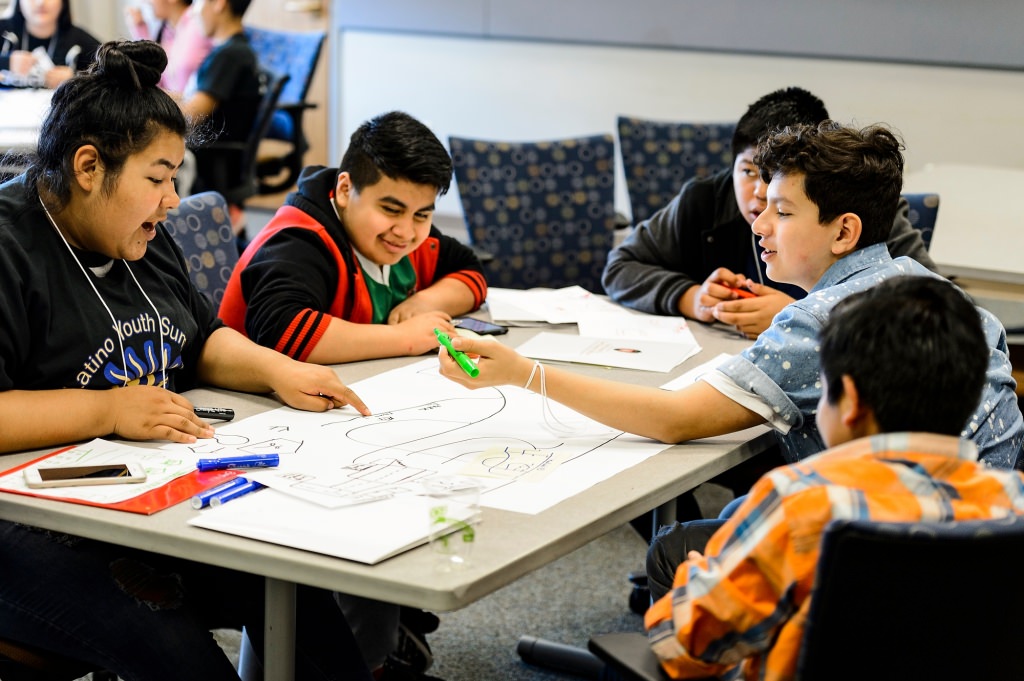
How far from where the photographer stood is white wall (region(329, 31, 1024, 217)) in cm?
431

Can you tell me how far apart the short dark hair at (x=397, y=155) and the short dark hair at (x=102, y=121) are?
512 millimetres

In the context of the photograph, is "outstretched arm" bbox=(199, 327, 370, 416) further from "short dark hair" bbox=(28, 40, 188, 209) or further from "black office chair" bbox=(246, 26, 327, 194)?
"black office chair" bbox=(246, 26, 327, 194)

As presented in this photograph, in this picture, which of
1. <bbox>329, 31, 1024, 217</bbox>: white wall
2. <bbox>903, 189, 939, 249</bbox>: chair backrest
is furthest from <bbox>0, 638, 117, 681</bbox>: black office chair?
<bbox>329, 31, 1024, 217</bbox>: white wall

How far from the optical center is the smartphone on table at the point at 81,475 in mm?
1398

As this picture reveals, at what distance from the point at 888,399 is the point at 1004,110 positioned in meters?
3.55

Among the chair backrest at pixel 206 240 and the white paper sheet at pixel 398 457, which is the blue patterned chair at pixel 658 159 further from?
the white paper sheet at pixel 398 457

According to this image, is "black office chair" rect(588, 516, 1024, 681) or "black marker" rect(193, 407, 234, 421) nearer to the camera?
"black office chair" rect(588, 516, 1024, 681)

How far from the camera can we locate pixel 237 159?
4398 mm

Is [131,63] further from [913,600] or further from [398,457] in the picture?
[913,600]

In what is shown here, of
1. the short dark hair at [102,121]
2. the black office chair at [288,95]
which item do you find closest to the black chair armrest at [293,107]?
the black office chair at [288,95]

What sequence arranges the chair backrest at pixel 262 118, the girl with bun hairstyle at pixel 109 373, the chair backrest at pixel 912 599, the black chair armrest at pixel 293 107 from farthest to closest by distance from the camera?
1. the black chair armrest at pixel 293 107
2. the chair backrest at pixel 262 118
3. the girl with bun hairstyle at pixel 109 373
4. the chair backrest at pixel 912 599

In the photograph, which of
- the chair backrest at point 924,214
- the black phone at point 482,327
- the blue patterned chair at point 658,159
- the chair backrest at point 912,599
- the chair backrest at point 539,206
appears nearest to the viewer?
the chair backrest at point 912,599

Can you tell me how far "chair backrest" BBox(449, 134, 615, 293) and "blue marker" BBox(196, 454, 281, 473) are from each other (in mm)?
1839

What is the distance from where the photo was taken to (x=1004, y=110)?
13.9 feet
